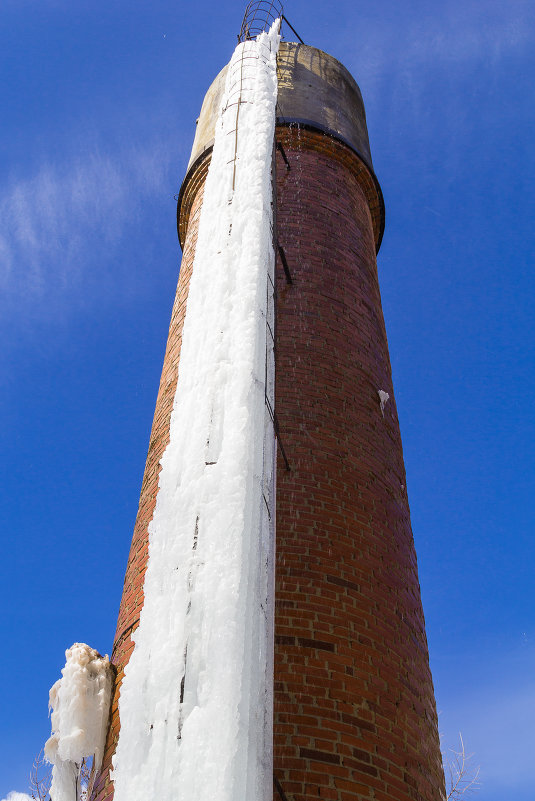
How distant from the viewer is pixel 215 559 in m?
3.37

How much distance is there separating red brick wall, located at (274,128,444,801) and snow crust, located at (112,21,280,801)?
768mm

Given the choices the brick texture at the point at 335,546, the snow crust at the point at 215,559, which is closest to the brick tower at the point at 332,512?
the brick texture at the point at 335,546

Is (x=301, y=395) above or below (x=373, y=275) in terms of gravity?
below

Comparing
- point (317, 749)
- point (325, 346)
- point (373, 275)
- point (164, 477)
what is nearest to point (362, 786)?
point (317, 749)

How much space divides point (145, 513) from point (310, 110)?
4.89 m

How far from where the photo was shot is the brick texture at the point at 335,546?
3891mm

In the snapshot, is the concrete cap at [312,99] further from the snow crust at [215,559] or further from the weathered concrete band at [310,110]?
the snow crust at [215,559]

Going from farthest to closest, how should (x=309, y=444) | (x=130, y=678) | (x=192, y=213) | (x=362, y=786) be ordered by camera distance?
(x=192, y=213) < (x=309, y=444) < (x=362, y=786) < (x=130, y=678)

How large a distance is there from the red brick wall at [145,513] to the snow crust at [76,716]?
0.07m

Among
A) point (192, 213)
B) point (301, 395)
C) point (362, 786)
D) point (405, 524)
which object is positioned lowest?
point (362, 786)

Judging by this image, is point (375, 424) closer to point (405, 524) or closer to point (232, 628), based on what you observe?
point (405, 524)

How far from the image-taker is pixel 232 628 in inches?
123

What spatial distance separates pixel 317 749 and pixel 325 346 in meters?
3.14

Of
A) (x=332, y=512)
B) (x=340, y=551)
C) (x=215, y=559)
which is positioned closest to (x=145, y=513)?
(x=332, y=512)
